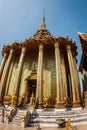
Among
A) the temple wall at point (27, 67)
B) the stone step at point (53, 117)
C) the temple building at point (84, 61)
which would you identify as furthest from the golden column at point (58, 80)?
the temple wall at point (27, 67)

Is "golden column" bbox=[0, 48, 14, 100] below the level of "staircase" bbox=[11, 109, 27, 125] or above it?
above

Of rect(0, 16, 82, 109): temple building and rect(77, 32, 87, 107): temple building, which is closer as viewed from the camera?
rect(77, 32, 87, 107): temple building

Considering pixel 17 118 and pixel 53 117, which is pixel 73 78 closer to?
pixel 53 117

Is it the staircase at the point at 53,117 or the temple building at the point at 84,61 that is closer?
the staircase at the point at 53,117

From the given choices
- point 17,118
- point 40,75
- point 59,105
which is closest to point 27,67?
point 40,75

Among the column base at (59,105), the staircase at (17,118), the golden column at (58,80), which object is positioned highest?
the golden column at (58,80)

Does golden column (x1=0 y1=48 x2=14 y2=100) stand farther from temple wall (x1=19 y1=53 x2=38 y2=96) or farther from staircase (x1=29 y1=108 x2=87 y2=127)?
staircase (x1=29 y1=108 x2=87 y2=127)

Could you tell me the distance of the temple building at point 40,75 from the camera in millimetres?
18047

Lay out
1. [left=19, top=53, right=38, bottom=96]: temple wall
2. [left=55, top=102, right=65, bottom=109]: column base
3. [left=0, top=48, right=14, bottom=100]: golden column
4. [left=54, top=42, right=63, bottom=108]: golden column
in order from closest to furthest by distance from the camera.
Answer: [left=55, top=102, right=65, bottom=109]: column base, [left=54, top=42, right=63, bottom=108]: golden column, [left=0, top=48, right=14, bottom=100]: golden column, [left=19, top=53, right=38, bottom=96]: temple wall

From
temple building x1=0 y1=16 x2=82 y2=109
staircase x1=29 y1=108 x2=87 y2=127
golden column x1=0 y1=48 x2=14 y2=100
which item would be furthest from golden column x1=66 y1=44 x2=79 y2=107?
golden column x1=0 y1=48 x2=14 y2=100

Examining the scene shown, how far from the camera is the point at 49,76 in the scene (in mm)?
20969

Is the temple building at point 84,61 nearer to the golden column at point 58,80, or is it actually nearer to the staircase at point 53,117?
the golden column at point 58,80

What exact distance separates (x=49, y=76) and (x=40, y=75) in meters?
1.91

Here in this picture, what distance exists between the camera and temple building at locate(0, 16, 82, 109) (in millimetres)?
18047
